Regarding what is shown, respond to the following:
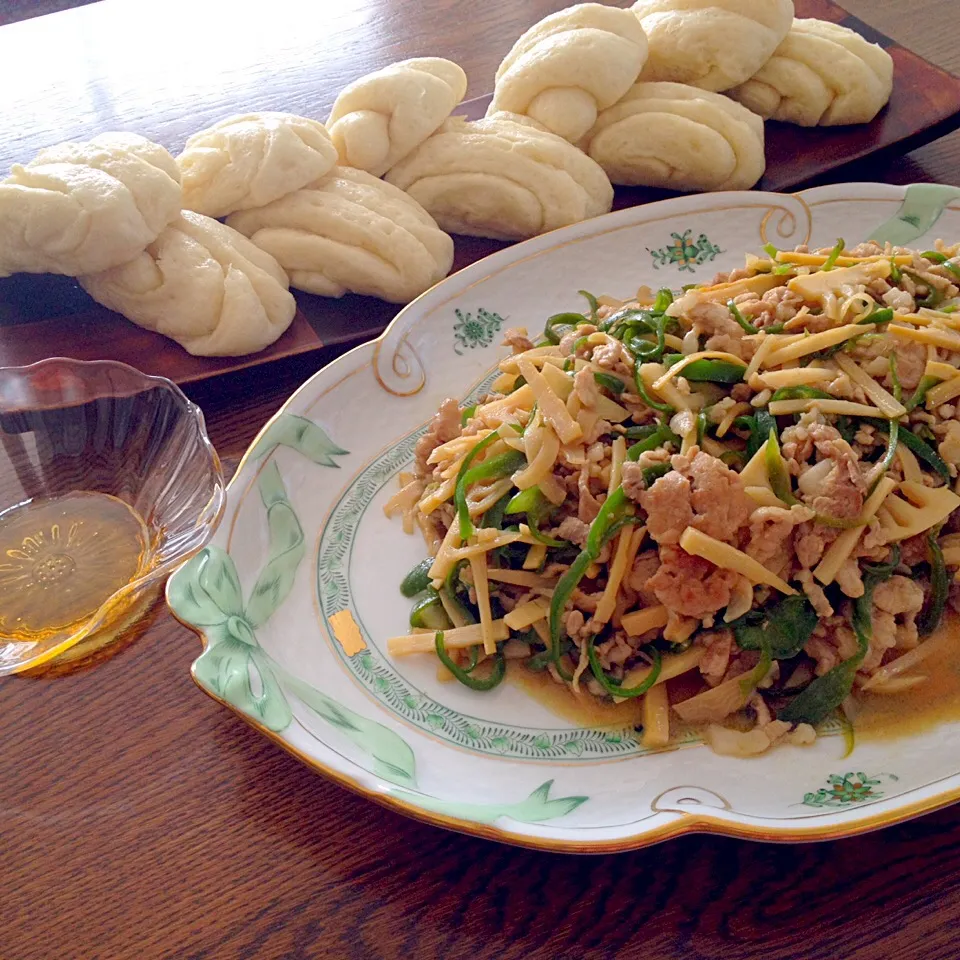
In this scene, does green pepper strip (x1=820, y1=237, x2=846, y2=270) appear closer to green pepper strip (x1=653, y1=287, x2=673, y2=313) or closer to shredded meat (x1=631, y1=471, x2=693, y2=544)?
green pepper strip (x1=653, y1=287, x2=673, y2=313)

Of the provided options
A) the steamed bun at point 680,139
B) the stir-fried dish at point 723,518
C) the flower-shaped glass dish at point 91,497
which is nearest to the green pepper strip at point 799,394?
the stir-fried dish at point 723,518

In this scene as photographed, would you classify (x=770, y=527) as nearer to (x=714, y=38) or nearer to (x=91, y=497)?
(x=91, y=497)

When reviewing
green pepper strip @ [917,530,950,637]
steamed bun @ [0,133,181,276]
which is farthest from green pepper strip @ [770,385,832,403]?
steamed bun @ [0,133,181,276]

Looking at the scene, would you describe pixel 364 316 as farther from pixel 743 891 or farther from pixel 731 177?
pixel 743 891

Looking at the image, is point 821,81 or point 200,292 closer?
point 200,292

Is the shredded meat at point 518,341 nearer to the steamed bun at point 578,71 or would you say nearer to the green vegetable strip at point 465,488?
the green vegetable strip at point 465,488

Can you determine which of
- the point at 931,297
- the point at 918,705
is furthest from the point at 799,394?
the point at 918,705

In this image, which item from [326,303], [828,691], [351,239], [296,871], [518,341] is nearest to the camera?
[296,871]
